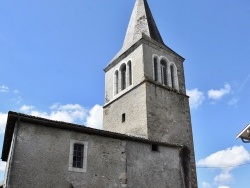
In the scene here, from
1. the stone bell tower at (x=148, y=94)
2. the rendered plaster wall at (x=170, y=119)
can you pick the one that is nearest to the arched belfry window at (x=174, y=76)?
the stone bell tower at (x=148, y=94)

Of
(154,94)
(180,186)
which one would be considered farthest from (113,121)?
(180,186)

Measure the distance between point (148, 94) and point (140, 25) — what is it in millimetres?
7786

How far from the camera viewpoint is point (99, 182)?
1366 centimetres

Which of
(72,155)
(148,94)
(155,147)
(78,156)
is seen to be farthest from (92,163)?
(148,94)

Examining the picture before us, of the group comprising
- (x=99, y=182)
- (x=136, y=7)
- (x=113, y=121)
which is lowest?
(x=99, y=182)

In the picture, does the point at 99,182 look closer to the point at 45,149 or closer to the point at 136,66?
the point at 45,149

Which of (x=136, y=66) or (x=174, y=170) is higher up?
(x=136, y=66)

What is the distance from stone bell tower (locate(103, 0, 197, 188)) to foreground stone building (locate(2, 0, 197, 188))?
7 cm

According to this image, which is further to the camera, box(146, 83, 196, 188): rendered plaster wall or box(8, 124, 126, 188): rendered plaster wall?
box(146, 83, 196, 188): rendered plaster wall

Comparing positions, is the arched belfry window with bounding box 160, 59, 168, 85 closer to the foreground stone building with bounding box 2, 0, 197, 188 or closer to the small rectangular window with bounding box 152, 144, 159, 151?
the foreground stone building with bounding box 2, 0, 197, 188

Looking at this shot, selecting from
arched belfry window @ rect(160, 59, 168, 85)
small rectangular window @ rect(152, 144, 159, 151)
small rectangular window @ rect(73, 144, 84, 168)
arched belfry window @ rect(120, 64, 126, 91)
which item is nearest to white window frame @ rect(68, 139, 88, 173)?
small rectangular window @ rect(73, 144, 84, 168)

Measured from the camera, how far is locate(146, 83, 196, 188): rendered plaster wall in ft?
62.7

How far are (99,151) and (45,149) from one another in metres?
2.55

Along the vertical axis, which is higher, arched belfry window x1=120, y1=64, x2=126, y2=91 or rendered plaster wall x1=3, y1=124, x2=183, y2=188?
arched belfry window x1=120, y1=64, x2=126, y2=91
